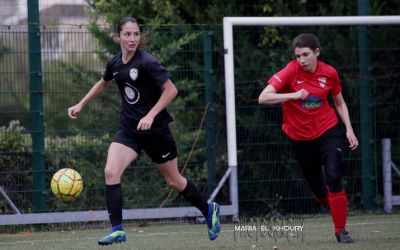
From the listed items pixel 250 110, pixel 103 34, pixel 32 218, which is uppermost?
pixel 103 34

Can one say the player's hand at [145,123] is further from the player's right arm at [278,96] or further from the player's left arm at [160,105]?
the player's right arm at [278,96]

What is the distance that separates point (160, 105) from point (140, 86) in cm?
32

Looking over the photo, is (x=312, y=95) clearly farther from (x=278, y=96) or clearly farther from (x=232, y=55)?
(x=232, y=55)

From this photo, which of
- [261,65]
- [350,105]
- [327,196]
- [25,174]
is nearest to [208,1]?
[261,65]

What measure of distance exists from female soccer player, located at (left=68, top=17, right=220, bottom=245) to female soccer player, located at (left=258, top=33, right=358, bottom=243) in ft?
3.28

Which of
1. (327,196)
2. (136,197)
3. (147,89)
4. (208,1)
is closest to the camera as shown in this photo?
(147,89)

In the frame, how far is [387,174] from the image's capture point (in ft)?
40.1

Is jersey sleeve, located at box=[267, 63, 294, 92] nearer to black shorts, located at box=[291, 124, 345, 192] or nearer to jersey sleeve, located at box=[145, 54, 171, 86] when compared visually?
black shorts, located at box=[291, 124, 345, 192]

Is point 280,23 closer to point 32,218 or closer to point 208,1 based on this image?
point 208,1

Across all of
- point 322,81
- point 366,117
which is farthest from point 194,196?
point 366,117

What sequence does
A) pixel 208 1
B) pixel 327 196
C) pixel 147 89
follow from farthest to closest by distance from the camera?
pixel 208 1
pixel 327 196
pixel 147 89

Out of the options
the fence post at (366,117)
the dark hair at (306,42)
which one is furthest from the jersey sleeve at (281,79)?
the fence post at (366,117)

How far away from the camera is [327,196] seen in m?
8.66

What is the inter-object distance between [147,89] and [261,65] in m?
4.53
